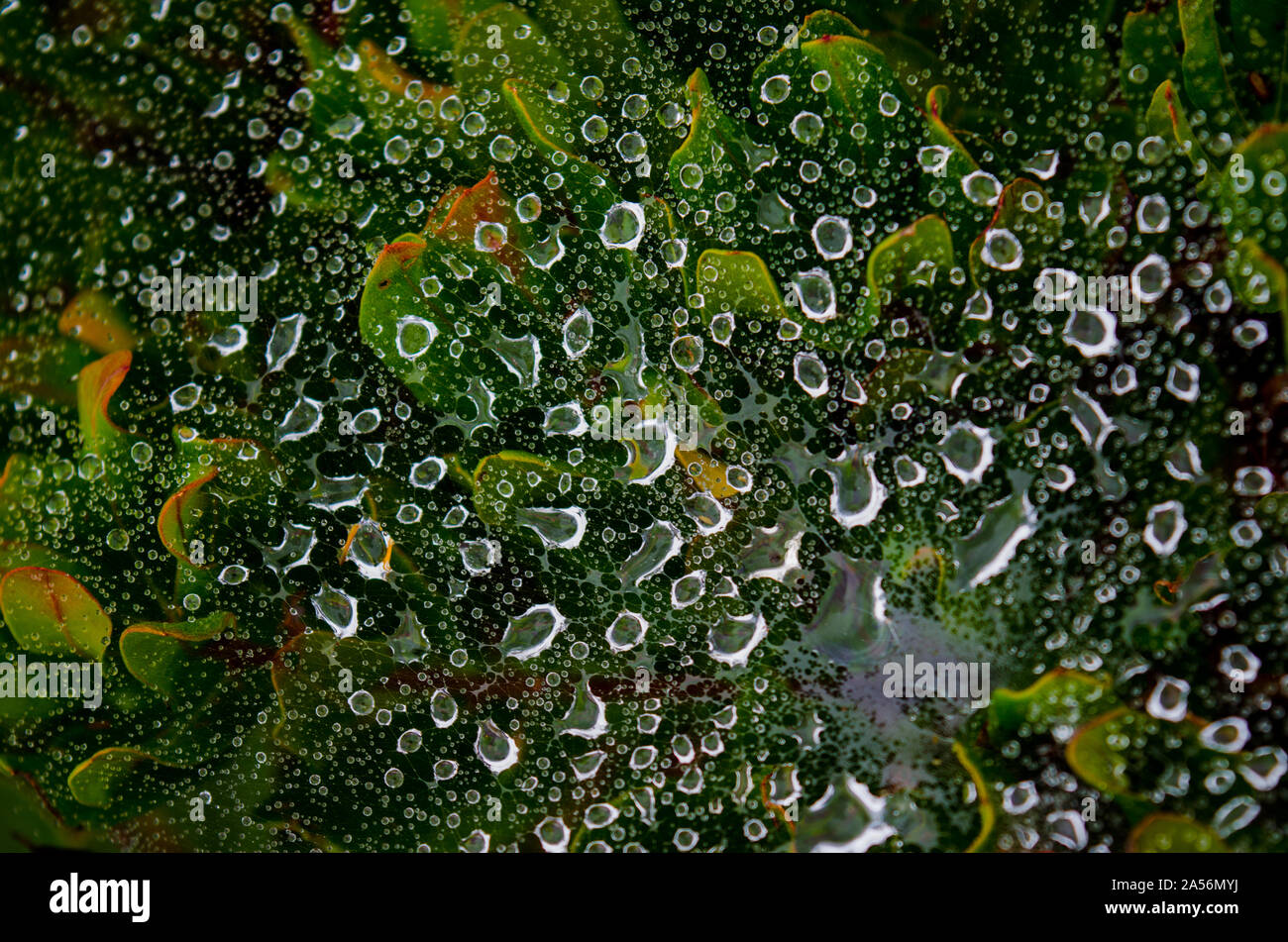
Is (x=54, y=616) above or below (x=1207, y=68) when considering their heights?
below

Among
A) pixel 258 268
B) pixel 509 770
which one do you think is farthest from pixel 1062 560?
pixel 258 268

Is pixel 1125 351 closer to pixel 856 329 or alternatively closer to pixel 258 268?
pixel 856 329

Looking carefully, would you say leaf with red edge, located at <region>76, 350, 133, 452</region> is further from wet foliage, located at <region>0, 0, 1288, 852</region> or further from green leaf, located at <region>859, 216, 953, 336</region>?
green leaf, located at <region>859, 216, 953, 336</region>

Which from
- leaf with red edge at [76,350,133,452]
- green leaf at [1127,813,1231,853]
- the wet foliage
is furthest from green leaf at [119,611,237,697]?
green leaf at [1127,813,1231,853]

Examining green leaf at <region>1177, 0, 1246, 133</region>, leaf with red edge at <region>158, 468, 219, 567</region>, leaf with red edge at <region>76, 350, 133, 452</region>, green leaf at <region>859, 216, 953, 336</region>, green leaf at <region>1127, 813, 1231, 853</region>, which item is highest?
green leaf at <region>1177, 0, 1246, 133</region>

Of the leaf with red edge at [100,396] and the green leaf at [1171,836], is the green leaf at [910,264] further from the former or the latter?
the leaf with red edge at [100,396]

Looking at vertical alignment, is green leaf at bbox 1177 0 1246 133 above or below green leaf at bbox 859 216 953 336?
A: above

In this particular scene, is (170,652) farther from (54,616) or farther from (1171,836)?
(1171,836)

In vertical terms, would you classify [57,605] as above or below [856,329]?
below

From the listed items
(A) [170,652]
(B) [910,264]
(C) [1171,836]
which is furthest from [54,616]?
(C) [1171,836]
